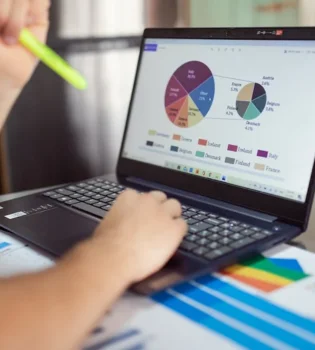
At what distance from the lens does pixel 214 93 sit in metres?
0.79

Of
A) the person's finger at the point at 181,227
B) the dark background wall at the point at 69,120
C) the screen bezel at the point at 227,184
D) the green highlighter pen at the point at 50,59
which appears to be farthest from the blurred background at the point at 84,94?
the person's finger at the point at 181,227

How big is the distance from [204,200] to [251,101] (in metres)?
0.15

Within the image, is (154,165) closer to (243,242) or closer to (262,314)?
(243,242)

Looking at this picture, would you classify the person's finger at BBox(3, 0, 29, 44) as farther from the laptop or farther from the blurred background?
the blurred background

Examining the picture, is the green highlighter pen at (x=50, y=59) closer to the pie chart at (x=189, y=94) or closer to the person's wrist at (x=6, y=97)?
the person's wrist at (x=6, y=97)

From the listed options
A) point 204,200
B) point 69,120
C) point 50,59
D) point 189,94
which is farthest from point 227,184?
point 69,120

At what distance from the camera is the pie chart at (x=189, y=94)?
0.80 metres

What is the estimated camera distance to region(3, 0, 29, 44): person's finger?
56 cm

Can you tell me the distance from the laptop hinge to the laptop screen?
1.2 inches

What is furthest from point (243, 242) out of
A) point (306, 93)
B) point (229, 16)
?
point (229, 16)

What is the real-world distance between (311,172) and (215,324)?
0.26 meters

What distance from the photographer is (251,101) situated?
74 cm

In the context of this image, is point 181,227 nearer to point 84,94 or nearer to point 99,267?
point 99,267

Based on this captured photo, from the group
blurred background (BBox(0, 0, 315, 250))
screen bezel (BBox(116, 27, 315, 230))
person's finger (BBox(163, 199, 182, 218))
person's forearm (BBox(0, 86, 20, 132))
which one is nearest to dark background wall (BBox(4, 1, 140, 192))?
blurred background (BBox(0, 0, 315, 250))
